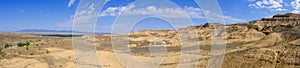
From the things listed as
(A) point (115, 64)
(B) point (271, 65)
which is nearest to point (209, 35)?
(A) point (115, 64)

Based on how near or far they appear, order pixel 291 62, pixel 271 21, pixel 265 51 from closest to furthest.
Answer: pixel 291 62
pixel 265 51
pixel 271 21

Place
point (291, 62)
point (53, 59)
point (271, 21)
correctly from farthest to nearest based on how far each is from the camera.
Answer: point (271, 21), point (53, 59), point (291, 62)

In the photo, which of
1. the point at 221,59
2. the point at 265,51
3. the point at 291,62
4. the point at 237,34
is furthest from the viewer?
the point at 237,34

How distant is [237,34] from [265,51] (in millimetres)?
29916

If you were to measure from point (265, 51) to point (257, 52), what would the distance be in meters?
0.60

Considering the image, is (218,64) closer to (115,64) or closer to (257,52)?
(257,52)

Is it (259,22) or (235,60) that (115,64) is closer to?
(235,60)

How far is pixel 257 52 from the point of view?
73.3ft

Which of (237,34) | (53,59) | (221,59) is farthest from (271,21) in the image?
(53,59)

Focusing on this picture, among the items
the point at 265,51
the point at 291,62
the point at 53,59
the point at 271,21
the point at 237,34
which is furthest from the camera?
the point at 271,21

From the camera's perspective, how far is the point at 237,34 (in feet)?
168

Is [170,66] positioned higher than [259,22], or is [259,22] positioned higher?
[259,22]

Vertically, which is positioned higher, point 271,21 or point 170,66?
point 271,21

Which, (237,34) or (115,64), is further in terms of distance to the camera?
(237,34)
